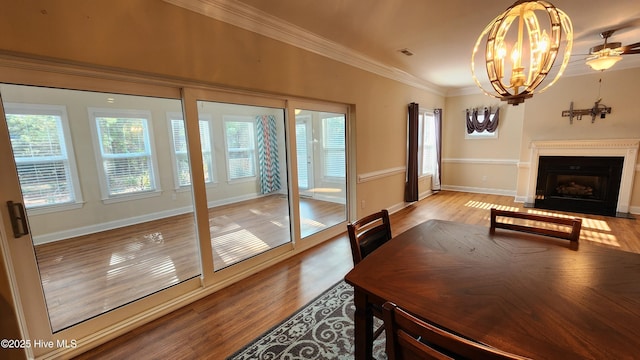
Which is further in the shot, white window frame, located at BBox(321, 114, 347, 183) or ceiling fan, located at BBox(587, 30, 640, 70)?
white window frame, located at BBox(321, 114, 347, 183)

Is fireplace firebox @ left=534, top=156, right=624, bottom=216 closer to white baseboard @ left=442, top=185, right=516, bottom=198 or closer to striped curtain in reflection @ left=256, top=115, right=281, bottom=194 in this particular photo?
white baseboard @ left=442, top=185, right=516, bottom=198

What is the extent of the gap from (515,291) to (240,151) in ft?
15.7

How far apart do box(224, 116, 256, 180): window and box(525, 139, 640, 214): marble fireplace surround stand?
5436mm

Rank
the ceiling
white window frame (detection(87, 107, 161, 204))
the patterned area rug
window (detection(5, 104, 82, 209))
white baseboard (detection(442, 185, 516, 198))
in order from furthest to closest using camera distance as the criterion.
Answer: white baseboard (detection(442, 185, 516, 198)) → white window frame (detection(87, 107, 161, 204)) → window (detection(5, 104, 82, 209)) → the ceiling → the patterned area rug

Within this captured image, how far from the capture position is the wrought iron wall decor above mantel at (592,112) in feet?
14.7

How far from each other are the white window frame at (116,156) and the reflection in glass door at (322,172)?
2.53 m

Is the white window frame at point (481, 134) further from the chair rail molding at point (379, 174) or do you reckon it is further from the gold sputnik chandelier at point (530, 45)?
the gold sputnik chandelier at point (530, 45)

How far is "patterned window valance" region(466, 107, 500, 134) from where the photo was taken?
6.03m

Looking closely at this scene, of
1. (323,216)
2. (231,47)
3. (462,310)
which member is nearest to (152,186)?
(323,216)

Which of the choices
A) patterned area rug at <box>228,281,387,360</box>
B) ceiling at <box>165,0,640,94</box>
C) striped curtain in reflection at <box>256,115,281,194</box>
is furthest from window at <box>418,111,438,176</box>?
patterned area rug at <box>228,281,387,360</box>

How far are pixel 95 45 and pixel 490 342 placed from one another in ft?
8.26

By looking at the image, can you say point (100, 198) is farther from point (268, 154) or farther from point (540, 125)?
point (540, 125)

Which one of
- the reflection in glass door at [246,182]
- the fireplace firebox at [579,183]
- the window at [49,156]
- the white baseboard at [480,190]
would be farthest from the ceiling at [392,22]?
the white baseboard at [480,190]

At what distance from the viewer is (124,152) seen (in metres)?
4.20
